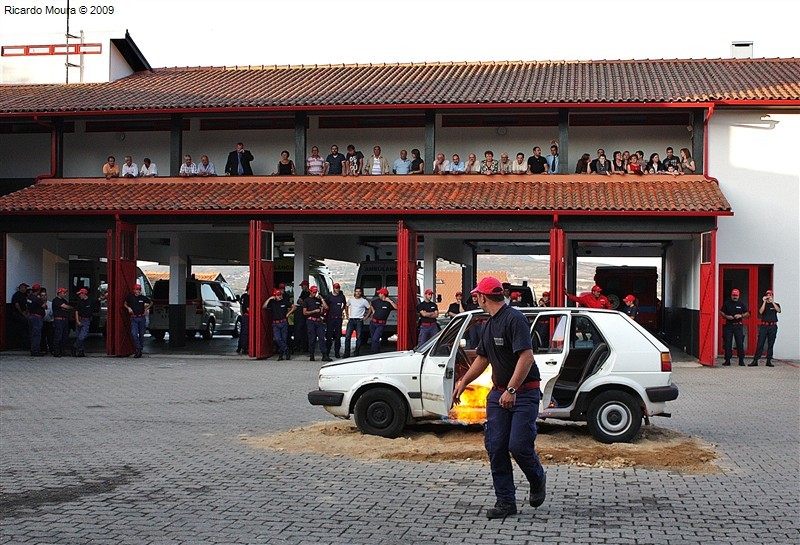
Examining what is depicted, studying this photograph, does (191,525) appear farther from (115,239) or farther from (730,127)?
(730,127)

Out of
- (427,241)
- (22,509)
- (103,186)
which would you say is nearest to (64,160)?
(103,186)

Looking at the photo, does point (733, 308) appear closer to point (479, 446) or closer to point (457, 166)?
point (457, 166)

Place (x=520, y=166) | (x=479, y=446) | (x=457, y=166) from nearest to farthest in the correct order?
(x=479, y=446)
(x=520, y=166)
(x=457, y=166)

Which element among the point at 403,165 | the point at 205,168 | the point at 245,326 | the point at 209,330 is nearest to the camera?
the point at 245,326

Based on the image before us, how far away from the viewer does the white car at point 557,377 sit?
1067cm

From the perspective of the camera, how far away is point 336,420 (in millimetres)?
12273

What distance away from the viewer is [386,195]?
23609mm

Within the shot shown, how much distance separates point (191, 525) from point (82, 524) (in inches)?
31.1

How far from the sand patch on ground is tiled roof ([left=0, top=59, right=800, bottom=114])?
14.4m

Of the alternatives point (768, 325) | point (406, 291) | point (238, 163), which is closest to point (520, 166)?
point (406, 291)

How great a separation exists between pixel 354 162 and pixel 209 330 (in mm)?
8573

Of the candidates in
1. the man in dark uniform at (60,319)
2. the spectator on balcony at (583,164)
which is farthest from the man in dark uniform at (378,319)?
the man in dark uniform at (60,319)

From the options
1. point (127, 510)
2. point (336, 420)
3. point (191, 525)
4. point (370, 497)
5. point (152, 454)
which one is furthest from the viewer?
point (336, 420)

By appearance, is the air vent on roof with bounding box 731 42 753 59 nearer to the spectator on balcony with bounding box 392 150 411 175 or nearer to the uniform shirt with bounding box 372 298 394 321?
the spectator on balcony with bounding box 392 150 411 175
